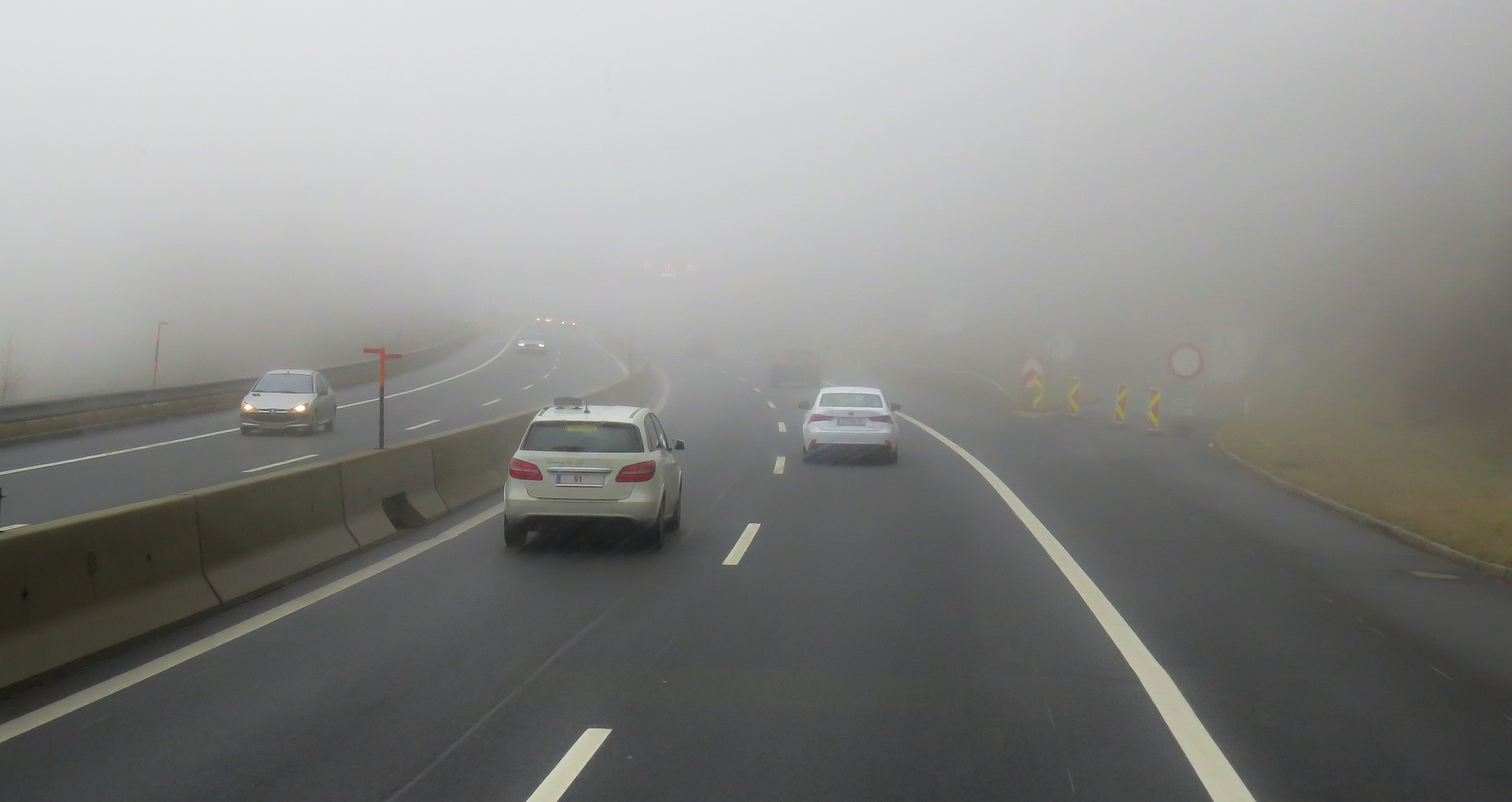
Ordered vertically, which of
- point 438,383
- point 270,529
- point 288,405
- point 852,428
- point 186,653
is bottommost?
point 438,383

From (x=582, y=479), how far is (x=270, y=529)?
297 centimetres

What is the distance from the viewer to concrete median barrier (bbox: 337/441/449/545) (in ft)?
39.4

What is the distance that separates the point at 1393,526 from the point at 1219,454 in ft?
35.0

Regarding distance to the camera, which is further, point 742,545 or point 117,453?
point 117,453

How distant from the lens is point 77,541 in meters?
7.45

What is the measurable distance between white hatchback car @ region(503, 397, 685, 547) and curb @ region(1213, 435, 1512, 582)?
26.7 ft

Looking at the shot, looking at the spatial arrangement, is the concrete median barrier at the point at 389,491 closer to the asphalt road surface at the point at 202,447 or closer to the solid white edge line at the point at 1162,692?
the asphalt road surface at the point at 202,447

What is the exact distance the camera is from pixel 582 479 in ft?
39.0

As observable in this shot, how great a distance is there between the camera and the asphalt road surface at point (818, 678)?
5.52m

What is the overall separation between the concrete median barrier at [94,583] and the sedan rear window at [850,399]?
14.7 metres

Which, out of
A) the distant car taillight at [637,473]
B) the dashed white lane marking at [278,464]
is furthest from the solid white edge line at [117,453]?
the distant car taillight at [637,473]

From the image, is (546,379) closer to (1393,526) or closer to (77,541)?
(1393,526)

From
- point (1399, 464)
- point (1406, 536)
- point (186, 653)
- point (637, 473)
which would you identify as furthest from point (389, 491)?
point (1399, 464)

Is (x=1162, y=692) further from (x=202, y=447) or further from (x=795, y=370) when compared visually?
(x=795, y=370)
